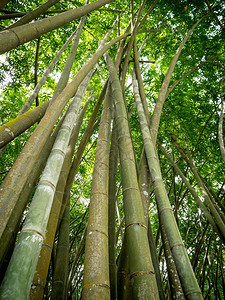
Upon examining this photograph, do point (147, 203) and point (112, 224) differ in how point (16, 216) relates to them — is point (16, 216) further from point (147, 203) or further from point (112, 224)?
point (147, 203)

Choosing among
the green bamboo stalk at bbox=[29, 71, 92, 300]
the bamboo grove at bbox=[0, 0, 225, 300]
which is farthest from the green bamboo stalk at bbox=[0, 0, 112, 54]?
the green bamboo stalk at bbox=[29, 71, 92, 300]

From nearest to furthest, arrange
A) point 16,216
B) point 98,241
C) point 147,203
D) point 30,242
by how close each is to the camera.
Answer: point 30,242, point 98,241, point 16,216, point 147,203

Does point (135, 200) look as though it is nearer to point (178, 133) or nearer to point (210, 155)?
point (178, 133)

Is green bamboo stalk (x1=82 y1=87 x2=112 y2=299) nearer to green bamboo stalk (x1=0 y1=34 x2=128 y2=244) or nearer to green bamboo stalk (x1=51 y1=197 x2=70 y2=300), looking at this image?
green bamboo stalk (x1=0 y1=34 x2=128 y2=244)

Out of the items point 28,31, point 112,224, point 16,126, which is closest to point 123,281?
point 112,224

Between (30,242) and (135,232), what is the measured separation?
25.5 inches

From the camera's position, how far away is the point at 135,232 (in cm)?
132

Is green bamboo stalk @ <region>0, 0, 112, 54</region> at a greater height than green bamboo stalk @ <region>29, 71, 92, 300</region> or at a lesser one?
greater

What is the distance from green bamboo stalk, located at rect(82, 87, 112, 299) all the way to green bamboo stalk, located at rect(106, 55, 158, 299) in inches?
6.2

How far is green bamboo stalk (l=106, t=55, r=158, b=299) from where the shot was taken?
1087 millimetres

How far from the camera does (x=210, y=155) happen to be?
5344 mm

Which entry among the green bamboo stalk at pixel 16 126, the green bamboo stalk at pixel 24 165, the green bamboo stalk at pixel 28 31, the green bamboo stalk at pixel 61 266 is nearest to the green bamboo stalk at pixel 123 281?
the green bamboo stalk at pixel 61 266

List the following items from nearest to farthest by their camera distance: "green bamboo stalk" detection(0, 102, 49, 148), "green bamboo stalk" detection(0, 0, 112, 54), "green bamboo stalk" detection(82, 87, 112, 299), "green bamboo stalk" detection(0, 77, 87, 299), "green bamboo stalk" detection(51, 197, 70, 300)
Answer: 1. "green bamboo stalk" detection(0, 77, 87, 299)
2. "green bamboo stalk" detection(82, 87, 112, 299)
3. "green bamboo stalk" detection(0, 0, 112, 54)
4. "green bamboo stalk" detection(0, 102, 49, 148)
5. "green bamboo stalk" detection(51, 197, 70, 300)

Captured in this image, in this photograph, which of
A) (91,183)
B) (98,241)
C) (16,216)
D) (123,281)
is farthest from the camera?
(91,183)
